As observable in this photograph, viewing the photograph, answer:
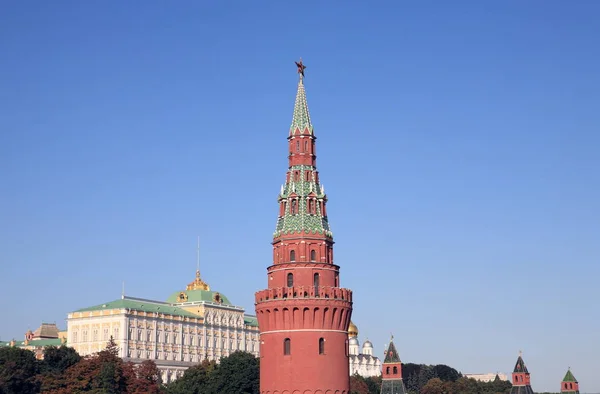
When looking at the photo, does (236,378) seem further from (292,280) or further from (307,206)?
(307,206)

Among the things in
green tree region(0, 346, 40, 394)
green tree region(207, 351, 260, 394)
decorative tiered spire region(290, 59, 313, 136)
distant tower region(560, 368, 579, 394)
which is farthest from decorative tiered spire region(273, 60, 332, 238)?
distant tower region(560, 368, 579, 394)

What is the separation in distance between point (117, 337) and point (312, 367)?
113874 mm

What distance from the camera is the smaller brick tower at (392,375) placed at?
166125mm

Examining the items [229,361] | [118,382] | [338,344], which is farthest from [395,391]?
[338,344]

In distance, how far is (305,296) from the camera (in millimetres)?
94125

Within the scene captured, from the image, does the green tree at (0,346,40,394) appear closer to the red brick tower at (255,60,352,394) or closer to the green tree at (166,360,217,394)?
the green tree at (166,360,217,394)

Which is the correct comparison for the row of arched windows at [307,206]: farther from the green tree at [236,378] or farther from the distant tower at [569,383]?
the distant tower at [569,383]

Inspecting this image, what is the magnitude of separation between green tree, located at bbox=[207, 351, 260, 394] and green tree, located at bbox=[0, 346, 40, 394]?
88.5 feet

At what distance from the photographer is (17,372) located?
136 metres

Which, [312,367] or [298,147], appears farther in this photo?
[298,147]

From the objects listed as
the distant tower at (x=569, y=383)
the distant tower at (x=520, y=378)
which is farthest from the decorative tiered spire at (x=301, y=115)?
the distant tower at (x=569, y=383)

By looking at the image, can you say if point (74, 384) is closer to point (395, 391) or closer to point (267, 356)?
point (267, 356)

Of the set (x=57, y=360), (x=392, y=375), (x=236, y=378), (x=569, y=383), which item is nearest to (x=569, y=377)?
(x=569, y=383)

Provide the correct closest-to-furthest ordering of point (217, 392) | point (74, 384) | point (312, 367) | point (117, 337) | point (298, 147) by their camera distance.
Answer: point (312, 367) → point (298, 147) → point (74, 384) → point (217, 392) → point (117, 337)
